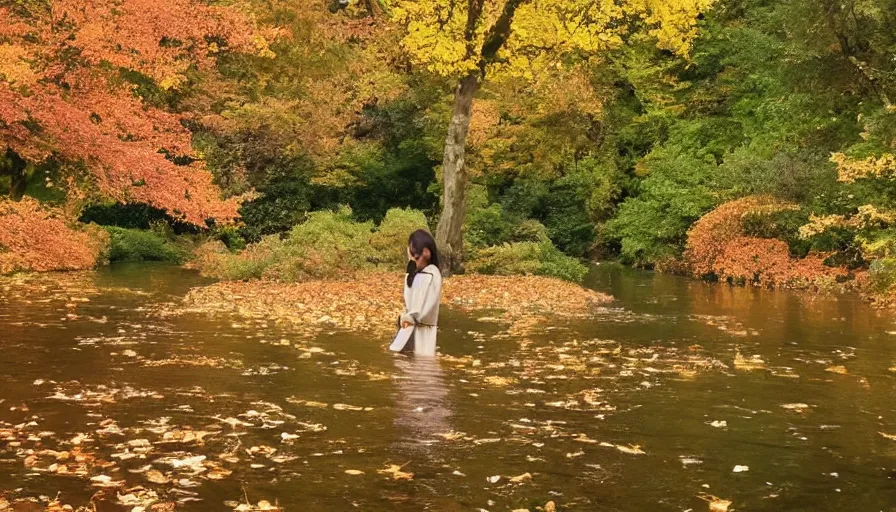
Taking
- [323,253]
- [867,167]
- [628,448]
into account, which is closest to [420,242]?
[628,448]

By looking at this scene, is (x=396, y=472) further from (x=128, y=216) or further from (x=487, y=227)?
(x=128, y=216)

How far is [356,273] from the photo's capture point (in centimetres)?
2262

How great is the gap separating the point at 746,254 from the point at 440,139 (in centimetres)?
973

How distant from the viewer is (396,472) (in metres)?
7.10

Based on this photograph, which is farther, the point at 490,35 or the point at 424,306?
the point at 490,35

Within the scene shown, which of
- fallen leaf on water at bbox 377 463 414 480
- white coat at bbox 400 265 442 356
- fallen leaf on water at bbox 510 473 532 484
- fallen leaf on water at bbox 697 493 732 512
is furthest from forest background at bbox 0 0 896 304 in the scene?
fallen leaf on water at bbox 697 493 732 512

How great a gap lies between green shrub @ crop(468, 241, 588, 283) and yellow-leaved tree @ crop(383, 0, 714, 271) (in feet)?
3.29

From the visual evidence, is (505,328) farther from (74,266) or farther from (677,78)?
(677,78)

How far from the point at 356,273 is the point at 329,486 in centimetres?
1598

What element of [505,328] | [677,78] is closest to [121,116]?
[505,328]

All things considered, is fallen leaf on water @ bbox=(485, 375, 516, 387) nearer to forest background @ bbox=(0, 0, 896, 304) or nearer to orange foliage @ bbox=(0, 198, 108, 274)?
forest background @ bbox=(0, 0, 896, 304)

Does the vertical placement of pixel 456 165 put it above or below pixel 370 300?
above

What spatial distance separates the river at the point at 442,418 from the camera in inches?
263

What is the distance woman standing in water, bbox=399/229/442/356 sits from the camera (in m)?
10.9
